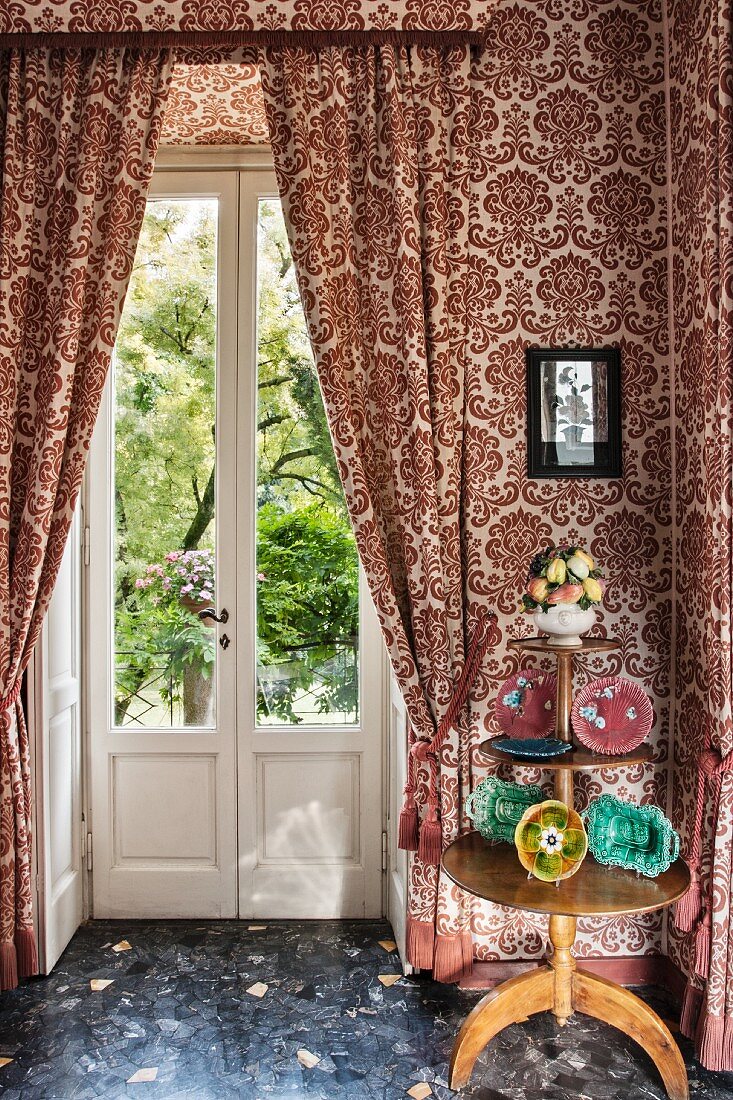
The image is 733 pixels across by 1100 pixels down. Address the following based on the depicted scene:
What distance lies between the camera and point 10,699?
89.3 inches

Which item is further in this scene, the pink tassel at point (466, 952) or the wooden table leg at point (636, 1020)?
the pink tassel at point (466, 952)

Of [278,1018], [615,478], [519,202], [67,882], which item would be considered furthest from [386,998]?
[519,202]

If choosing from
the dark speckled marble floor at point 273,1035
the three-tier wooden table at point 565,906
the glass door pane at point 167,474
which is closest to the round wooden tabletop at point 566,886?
the three-tier wooden table at point 565,906

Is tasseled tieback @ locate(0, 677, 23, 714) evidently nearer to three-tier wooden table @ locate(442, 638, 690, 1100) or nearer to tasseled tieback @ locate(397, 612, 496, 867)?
tasseled tieback @ locate(397, 612, 496, 867)

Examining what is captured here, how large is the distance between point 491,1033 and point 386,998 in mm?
A: 429

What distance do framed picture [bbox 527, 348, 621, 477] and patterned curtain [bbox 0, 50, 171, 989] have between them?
50.7 inches

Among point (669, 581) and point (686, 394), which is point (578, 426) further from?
point (669, 581)

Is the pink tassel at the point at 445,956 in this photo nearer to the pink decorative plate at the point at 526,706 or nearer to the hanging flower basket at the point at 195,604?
the pink decorative plate at the point at 526,706

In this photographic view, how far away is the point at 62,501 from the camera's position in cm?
231

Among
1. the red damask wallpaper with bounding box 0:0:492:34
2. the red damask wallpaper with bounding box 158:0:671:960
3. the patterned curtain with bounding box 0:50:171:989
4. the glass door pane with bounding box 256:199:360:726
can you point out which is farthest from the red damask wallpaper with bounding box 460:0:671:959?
the patterned curtain with bounding box 0:50:171:989

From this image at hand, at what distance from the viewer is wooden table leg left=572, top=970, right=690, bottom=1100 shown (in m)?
1.88

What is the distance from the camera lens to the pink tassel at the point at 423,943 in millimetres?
2287

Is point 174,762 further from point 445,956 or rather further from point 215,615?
point 445,956

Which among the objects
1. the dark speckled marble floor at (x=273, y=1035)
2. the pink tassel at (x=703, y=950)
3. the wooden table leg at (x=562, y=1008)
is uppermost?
the pink tassel at (x=703, y=950)
